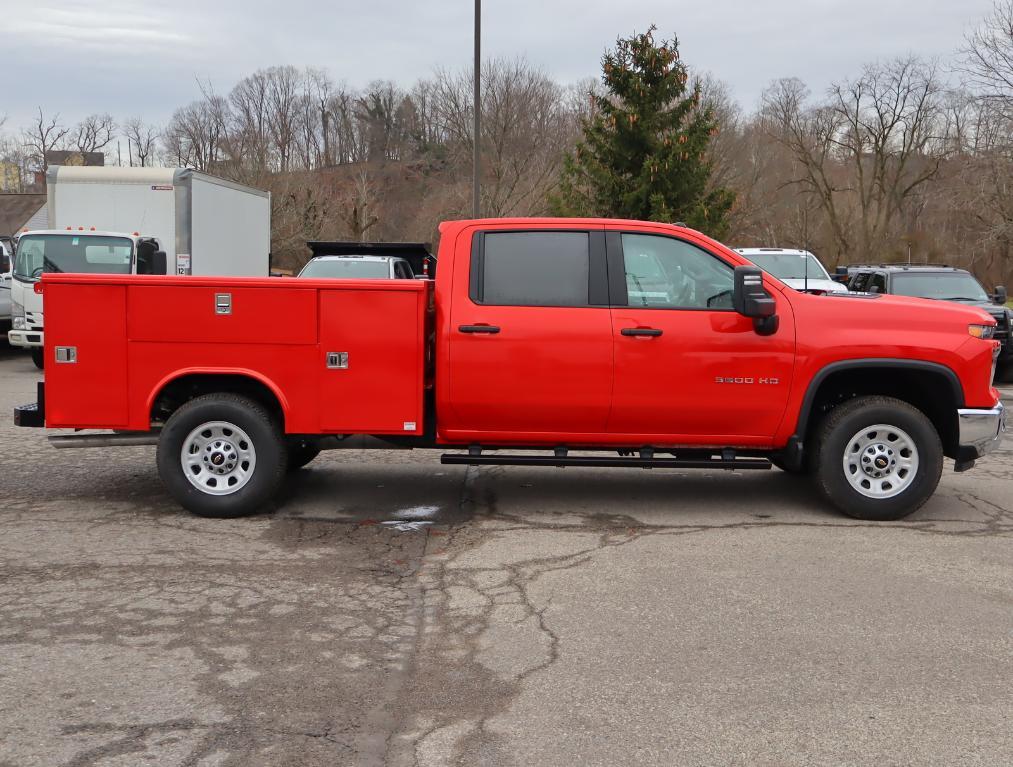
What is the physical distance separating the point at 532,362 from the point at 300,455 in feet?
7.87

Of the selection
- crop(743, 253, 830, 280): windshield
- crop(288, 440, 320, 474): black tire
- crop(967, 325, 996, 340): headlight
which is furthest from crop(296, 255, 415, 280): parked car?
crop(967, 325, 996, 340): headlight

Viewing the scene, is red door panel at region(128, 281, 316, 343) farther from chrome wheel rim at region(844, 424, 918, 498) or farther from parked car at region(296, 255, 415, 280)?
parked car at region(296, 255, 415, 280)

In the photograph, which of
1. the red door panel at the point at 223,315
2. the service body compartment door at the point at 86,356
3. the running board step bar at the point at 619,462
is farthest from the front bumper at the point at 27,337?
the running board step bar at the point at 619,462

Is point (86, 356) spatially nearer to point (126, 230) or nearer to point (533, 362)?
point (533, 362)

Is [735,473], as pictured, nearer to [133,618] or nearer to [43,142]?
[133,618]

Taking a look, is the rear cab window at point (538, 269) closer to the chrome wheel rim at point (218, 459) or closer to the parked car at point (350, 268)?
the chrome wheel rim at point (218, 459)

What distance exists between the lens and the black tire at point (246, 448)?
23.0ft

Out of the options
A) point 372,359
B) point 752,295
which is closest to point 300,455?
point 372,359

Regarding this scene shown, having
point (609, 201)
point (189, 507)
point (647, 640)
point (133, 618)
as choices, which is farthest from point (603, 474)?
point (609, 201)

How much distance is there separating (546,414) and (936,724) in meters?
3.56

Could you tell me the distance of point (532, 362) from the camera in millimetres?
6992

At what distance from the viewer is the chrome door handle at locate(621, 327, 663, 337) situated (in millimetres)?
6961

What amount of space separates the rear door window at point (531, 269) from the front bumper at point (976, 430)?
2700 mm

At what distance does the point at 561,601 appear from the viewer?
17.9ft
